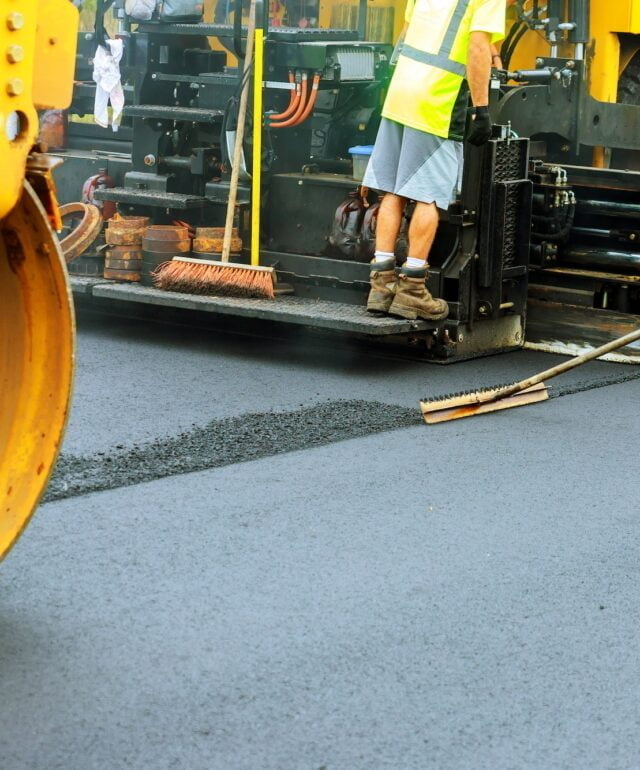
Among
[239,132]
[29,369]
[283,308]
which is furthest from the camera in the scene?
[239,132]

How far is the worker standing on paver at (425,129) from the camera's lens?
6.84 m

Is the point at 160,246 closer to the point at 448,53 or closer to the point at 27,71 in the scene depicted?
the point at 448,53

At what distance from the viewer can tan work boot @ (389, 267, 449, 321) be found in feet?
23.1

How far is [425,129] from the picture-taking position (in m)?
7.01

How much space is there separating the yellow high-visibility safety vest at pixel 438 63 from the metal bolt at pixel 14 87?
4172 mm

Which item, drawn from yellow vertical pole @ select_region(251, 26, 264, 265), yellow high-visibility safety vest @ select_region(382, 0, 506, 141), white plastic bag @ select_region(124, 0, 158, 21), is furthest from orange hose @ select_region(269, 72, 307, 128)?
white plastic bag @ select_region(124, 0, 158, 21)

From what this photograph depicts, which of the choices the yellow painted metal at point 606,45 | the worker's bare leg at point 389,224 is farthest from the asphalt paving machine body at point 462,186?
the worker's bare leg at point 389,224

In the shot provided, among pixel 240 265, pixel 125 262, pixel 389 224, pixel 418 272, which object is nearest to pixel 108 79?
pixel 125 262

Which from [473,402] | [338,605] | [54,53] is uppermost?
[54,53]

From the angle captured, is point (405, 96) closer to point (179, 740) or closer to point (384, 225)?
point (384, 225)

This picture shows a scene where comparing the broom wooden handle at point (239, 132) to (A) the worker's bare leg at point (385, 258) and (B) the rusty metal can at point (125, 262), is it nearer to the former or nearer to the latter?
(B) the rusty metal can at point (125, 262)

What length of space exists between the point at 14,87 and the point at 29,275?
0.48m

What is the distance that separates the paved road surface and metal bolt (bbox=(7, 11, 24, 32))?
1.43 meters

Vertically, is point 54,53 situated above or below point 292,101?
below
